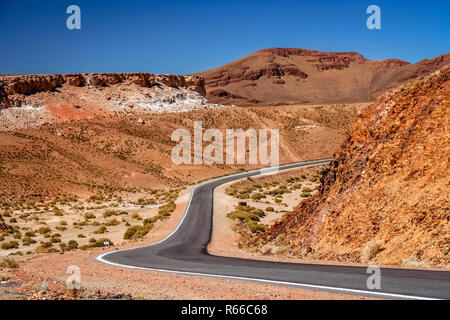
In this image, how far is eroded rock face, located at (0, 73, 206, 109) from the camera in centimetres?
7969

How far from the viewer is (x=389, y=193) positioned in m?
14.1

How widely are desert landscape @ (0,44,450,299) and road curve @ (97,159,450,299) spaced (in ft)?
2.35

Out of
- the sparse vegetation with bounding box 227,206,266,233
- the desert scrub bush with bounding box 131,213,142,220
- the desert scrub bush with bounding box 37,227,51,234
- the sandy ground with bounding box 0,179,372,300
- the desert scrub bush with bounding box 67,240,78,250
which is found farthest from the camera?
the desert scrub bush with bounding box 131,213,142,220

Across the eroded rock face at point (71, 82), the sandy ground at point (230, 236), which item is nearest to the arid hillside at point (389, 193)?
the sandy ground at point (230, 236)

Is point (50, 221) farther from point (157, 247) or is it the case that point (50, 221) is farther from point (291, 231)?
point (291, 231)

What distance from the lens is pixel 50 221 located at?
36.2 metres

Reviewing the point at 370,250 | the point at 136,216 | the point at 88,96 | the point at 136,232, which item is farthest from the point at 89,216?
the point at 88,96

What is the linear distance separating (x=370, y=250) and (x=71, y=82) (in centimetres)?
8894

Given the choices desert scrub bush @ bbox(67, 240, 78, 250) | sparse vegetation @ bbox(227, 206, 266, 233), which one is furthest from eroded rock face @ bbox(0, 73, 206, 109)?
desert scrub bush @ bbox(67, 240, 78, 250)

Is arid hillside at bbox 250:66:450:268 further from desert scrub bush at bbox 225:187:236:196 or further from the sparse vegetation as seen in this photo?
desert scrub bush at bbox 225:187:236:196

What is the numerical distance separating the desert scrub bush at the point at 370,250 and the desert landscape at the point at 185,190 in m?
0.06

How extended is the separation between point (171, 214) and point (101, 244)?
11.0m

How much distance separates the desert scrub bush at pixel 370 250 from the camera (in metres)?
12.2
